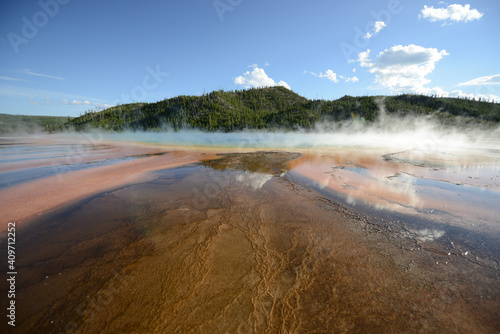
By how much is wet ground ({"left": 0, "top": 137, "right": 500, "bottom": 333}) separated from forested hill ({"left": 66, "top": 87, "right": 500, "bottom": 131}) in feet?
283

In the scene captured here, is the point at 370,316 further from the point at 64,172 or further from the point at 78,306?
the point at 64,172

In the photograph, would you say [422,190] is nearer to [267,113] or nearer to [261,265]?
[261,265]

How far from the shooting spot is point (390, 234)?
552 centimetres

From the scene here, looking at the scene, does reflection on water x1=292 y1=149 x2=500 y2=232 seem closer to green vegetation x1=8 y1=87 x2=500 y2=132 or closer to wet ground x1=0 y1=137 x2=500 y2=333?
wet ground x1=0 y1=137 x2=500 y2=333

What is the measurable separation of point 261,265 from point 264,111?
4915 inches

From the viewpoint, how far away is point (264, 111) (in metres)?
123

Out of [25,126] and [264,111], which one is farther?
[264,111]

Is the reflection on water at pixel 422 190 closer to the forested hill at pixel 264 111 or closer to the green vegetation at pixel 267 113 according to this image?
the green vegetation at pixel 267 113

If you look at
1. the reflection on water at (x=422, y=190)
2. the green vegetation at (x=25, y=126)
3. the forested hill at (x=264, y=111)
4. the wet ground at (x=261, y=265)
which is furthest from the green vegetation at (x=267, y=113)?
the wet ground at (x=261, y=265)

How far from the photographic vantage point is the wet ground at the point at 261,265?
121 inches

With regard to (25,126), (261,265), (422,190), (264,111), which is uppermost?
(25,126)

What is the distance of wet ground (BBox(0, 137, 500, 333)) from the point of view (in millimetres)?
3068

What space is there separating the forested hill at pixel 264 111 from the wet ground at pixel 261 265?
86.2 m

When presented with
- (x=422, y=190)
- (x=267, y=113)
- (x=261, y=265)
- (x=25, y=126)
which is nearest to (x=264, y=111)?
(x=267, y=113)
